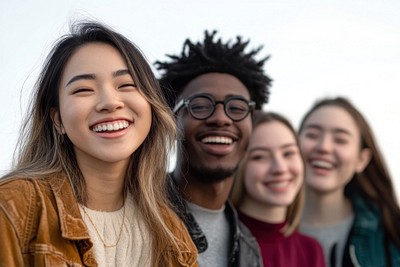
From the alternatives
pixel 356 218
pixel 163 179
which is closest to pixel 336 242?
pixel 356 218

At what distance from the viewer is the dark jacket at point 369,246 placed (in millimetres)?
4793

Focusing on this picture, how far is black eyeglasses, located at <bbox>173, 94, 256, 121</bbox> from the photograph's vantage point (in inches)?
141

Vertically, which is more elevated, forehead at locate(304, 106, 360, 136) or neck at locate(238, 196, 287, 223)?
forehead at locate(304, 106, 360, 136)

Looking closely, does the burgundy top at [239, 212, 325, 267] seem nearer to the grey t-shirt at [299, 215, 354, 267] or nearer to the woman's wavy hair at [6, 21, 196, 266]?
the grey t-shirt at [299, 215, 354, 267]

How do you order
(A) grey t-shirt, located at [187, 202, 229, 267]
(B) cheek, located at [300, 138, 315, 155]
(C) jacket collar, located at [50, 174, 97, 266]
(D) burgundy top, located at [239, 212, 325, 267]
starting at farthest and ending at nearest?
(B) cheek, located at [300, 138, 315, 155] → (D) burgundy top, located at [239, 212, 325, 267] → (A) grey t-shirt, located at [187, 202, 229, 267] → (C) jacket collar, located at [50, 174, 97, 266]

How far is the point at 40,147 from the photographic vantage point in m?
2.68

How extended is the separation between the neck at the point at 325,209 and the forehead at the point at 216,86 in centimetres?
173

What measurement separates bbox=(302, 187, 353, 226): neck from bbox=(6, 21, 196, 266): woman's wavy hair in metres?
2.48

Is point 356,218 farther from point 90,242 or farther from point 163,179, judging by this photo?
point 90,242

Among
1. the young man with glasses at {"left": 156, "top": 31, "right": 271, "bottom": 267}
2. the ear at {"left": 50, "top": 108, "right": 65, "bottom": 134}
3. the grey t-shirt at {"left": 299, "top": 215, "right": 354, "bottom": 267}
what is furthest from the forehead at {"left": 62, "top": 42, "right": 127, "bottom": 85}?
the grey t-shirt at {"left": 299, "top": 215, "right": 354, "bottom": 267}

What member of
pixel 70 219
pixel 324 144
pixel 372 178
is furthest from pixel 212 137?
pixel 372 178

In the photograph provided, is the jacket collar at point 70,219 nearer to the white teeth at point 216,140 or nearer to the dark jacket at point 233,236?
the dark jacket at point 233,236

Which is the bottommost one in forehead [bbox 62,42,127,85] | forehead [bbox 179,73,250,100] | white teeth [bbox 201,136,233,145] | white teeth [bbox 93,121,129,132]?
white teeth [bbox 93,121,129,132]

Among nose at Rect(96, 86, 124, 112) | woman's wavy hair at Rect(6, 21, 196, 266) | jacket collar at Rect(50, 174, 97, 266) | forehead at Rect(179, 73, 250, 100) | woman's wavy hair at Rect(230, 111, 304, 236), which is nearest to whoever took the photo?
jacket collar at Rect(50, 174, 97, 266)
